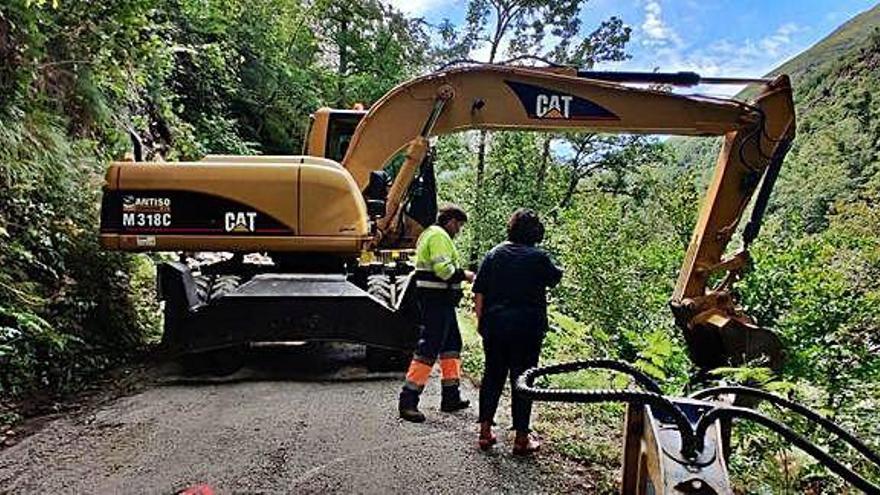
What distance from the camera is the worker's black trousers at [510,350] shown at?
5.28 m

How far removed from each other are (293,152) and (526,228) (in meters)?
15.8

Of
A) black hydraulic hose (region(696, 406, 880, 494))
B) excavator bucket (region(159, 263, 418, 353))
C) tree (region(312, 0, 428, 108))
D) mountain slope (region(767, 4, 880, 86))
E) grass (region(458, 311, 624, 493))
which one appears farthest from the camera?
mountain slope (region(767, 4, 880, 86))

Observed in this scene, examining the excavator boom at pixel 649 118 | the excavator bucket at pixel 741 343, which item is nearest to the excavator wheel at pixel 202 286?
the excavator boom at pixel 649 118

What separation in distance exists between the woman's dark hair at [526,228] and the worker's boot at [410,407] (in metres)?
1.50

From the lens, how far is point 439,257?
19.9 feet

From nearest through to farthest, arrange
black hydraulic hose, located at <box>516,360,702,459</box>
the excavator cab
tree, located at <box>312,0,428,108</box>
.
→ black hydraulic hose, located at <box>516,360,702,459</box>, the excavator cab, tree, located at <box>312,0,428,108</box>

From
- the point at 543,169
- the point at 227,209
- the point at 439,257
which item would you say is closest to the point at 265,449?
the point at 439,257

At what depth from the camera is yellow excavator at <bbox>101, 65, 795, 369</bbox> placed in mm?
7195

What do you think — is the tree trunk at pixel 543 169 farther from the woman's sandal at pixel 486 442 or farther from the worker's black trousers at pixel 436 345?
the woman's sandal at pixel 486 442

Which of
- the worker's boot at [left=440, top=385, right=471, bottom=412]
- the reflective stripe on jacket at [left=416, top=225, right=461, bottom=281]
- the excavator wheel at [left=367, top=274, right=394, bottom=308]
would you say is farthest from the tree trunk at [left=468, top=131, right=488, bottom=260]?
the reflective stripe on jacket at [left=416, top=225, right=461, bottom=281]

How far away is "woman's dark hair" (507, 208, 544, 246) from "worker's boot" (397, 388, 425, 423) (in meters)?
1.50

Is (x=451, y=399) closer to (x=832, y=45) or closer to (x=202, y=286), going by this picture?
(x=202, y=286)

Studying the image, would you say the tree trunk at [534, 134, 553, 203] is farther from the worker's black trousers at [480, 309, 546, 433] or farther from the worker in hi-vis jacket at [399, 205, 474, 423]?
the worker's black trousers at [480, 309, 546, 433]

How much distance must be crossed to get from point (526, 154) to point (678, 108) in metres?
20.2
